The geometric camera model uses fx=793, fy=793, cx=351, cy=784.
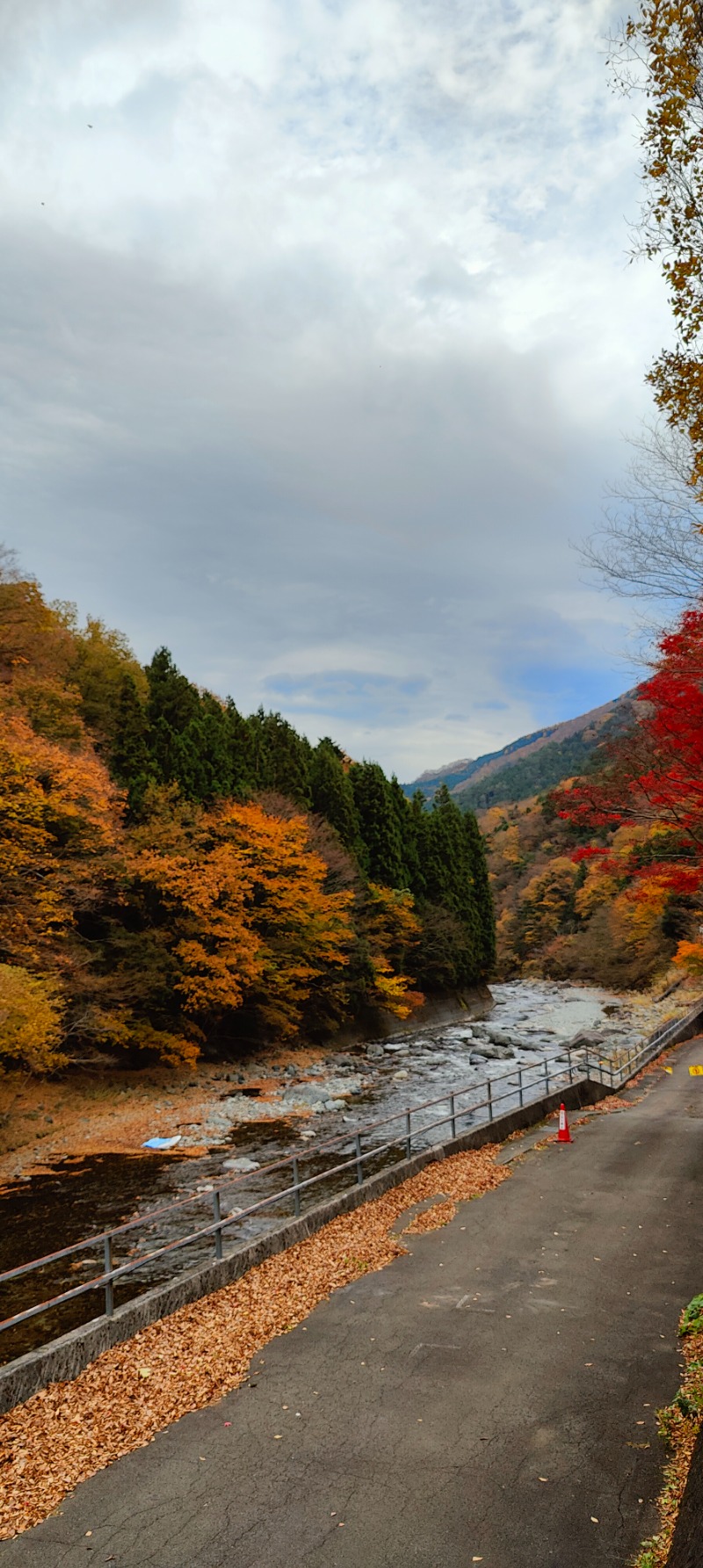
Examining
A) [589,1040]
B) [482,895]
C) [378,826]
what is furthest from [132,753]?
[482,895]

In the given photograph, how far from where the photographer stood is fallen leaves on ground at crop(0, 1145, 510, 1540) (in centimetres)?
514

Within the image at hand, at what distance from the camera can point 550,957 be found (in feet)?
233

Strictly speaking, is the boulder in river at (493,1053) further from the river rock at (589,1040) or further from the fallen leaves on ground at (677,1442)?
the fallen leaves on ground at (677,1442)

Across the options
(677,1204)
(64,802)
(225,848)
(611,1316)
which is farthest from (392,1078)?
(611,1316)

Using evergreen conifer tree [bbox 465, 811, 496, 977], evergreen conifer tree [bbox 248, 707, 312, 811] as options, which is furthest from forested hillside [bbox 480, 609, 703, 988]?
evergreen conifer tree [bbox 248, 707, 312, 811]

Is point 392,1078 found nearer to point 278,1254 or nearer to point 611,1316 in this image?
point 278,1254

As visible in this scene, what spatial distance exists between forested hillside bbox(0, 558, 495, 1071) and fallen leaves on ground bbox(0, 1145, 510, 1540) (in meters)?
11.8

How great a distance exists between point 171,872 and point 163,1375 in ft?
64.3

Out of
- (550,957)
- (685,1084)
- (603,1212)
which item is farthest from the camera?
(550,957)

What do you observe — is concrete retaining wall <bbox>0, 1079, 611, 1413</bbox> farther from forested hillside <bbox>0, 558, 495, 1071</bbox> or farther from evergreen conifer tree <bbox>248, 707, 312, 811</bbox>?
evergreen conifer tree <bbox>248, 707, 312, 811</bbox>

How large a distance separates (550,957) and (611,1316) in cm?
6649

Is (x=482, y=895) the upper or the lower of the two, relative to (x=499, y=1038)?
upper

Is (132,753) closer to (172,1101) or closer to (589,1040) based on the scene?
(172,1101)

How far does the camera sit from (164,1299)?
24.5 ft
